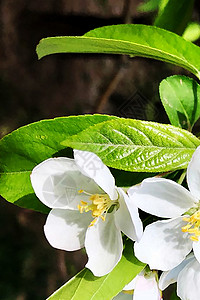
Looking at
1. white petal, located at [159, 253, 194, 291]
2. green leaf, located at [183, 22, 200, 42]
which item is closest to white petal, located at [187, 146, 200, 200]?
white petal, located at [159, 253, 194, 291]

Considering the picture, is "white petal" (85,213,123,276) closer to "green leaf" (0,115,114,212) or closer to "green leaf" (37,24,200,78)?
"green leaf" (0,115,114,212)

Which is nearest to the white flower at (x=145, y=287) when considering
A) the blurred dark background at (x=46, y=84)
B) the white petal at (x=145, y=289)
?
the white petal at (x=145, y=289)

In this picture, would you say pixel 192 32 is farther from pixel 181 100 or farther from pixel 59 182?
pixel 59 182

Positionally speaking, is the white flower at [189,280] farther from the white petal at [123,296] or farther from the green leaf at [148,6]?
the green leaf at [148,6]

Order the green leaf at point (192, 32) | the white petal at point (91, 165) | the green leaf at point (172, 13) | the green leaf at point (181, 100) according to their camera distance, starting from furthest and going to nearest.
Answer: the green leaf at point (192, 32), the green leaf at point (172, 13), the green leaf at point (181, 100), the white petal at point (91, 165)

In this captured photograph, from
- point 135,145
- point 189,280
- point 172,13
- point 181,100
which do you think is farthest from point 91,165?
point 172,13

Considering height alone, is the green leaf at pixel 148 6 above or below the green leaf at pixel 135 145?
below
